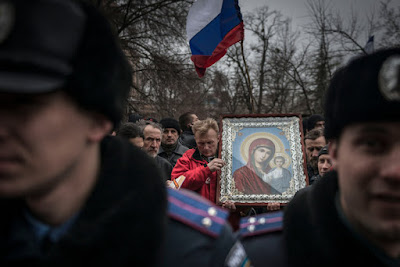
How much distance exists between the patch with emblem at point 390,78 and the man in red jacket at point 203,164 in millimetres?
2609

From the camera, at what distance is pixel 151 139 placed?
4.77m

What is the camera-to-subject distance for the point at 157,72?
46.6 feet

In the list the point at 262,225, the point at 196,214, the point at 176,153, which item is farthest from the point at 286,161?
the point at 196,214

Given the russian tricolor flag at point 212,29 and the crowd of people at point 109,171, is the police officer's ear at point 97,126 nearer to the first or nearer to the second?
the crowd of people at point 109,171

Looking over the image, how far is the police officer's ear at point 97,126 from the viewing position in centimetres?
135

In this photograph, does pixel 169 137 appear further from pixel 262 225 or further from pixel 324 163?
pixel 262 225

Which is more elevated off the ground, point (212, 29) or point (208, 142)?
point (212, 29)

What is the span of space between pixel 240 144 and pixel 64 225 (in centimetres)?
296

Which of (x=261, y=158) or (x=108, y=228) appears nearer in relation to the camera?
(x=108, y=228)

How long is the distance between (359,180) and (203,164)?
2.85 m

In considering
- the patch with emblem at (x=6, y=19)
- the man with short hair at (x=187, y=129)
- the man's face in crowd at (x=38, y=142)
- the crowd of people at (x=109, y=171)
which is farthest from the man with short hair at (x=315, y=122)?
the patch with emblem at (x=6, y=19)

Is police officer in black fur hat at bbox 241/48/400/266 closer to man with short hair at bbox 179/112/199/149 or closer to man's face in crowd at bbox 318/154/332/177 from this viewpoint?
man's face in crowd at bbox 318/154/332/177

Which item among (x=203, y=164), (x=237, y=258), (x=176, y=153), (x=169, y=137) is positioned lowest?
(x=237, y=258)

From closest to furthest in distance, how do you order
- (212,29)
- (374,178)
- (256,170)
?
(374,178) → (256,170) → (212,29)
